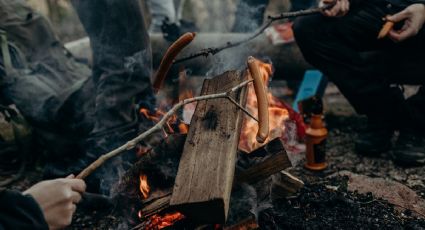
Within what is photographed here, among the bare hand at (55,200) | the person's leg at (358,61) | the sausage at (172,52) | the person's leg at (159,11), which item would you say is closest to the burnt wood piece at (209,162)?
the sausage at (172,52)

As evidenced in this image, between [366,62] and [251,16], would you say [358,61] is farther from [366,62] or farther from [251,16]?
[251,16]

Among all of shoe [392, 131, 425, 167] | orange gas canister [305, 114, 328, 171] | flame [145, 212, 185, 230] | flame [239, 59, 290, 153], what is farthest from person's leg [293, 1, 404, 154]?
flame [145, 212, 185, 230]

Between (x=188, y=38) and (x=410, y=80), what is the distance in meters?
2.50

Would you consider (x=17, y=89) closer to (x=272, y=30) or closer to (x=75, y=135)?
(x=75, y=135)

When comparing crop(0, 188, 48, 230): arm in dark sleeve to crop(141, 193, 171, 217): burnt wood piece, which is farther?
crop(141, 193, 171, 217): burnt wood piece

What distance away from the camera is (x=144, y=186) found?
2682 mm

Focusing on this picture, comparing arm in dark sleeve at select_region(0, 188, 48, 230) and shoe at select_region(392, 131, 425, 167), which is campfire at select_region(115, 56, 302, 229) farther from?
shoe at select_region(392, 131, 425, 167)

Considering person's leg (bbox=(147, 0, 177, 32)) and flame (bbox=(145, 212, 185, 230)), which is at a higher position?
person's leg (bbox=(147, 0, 177, 32))

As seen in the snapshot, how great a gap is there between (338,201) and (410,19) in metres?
1.74

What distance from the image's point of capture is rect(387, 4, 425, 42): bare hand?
3656 millimetres

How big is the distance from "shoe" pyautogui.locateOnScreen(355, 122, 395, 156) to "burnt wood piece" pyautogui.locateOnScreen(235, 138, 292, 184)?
1.78m

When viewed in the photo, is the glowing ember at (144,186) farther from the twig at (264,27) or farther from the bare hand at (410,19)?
the bare hand at (410,19)

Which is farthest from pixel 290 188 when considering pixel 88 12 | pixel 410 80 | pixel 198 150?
pixel 88 12

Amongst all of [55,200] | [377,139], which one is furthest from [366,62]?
[55,200]
